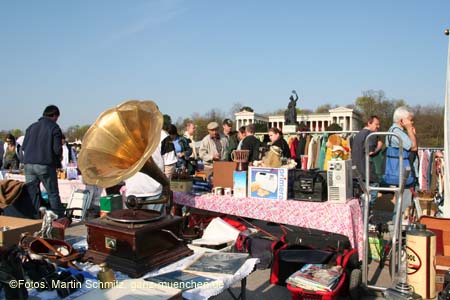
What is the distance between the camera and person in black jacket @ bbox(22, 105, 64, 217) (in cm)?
532

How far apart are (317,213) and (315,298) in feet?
3.92

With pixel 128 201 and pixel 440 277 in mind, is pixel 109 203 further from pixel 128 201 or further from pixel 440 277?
pixel 440 277

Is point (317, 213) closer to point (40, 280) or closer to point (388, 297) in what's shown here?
point (388, 297)

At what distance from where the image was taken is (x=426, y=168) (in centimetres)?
803

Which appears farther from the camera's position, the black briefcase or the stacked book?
the black briefcase

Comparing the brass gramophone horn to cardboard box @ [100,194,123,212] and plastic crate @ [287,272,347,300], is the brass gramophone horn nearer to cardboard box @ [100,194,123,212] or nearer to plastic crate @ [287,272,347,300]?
plastic crate @ [287,272,347,300]

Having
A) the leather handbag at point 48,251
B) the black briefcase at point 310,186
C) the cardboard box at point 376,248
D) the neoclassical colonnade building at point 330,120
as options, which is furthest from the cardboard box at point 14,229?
the neoclassical colonnade building at point 330,120

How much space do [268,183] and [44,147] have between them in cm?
329

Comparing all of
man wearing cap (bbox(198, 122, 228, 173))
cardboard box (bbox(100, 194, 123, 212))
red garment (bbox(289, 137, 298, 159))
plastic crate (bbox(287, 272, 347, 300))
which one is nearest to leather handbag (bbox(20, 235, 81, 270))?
plastic crate (bbox(287, 272, 347, 300))

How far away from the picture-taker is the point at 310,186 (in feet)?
13.3

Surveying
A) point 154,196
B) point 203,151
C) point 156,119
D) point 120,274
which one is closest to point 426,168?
point 203,151

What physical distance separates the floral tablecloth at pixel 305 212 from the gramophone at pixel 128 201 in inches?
80.4

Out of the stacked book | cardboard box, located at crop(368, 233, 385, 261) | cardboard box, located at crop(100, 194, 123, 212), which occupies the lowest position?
cardboard box, located at crop(368, 233, 385, 261)

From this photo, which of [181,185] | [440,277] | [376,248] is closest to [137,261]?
[440,277]
